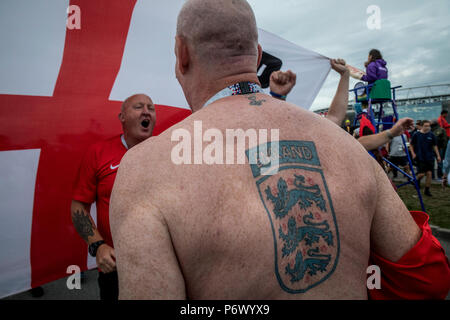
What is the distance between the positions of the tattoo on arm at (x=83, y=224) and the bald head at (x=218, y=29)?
157 centimetres

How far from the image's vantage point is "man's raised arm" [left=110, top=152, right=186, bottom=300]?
0.77 metres

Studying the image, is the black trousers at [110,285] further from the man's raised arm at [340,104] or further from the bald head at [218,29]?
the man's raised arm at [340,104]

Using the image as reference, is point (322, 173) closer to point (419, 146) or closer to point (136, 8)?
point (136, 8)

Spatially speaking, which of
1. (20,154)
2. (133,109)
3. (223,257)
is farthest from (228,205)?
(20,154)

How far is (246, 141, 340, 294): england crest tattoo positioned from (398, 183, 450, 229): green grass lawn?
5648 millimetres

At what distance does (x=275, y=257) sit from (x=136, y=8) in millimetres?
2811

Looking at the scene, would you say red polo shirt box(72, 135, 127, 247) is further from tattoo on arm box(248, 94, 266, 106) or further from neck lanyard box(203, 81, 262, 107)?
tattoo on arm box(248, 94, 266, 106)

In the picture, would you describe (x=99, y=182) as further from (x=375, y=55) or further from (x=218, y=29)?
(x=375, y=55)

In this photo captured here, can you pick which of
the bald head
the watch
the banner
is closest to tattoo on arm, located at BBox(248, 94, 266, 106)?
the bald head

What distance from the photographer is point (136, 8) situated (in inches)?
106

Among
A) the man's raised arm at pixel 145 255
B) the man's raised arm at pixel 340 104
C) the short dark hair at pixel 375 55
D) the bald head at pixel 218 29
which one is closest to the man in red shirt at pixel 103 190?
the man's raised arm at pixel 145 255

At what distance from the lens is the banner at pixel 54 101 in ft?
6.98
